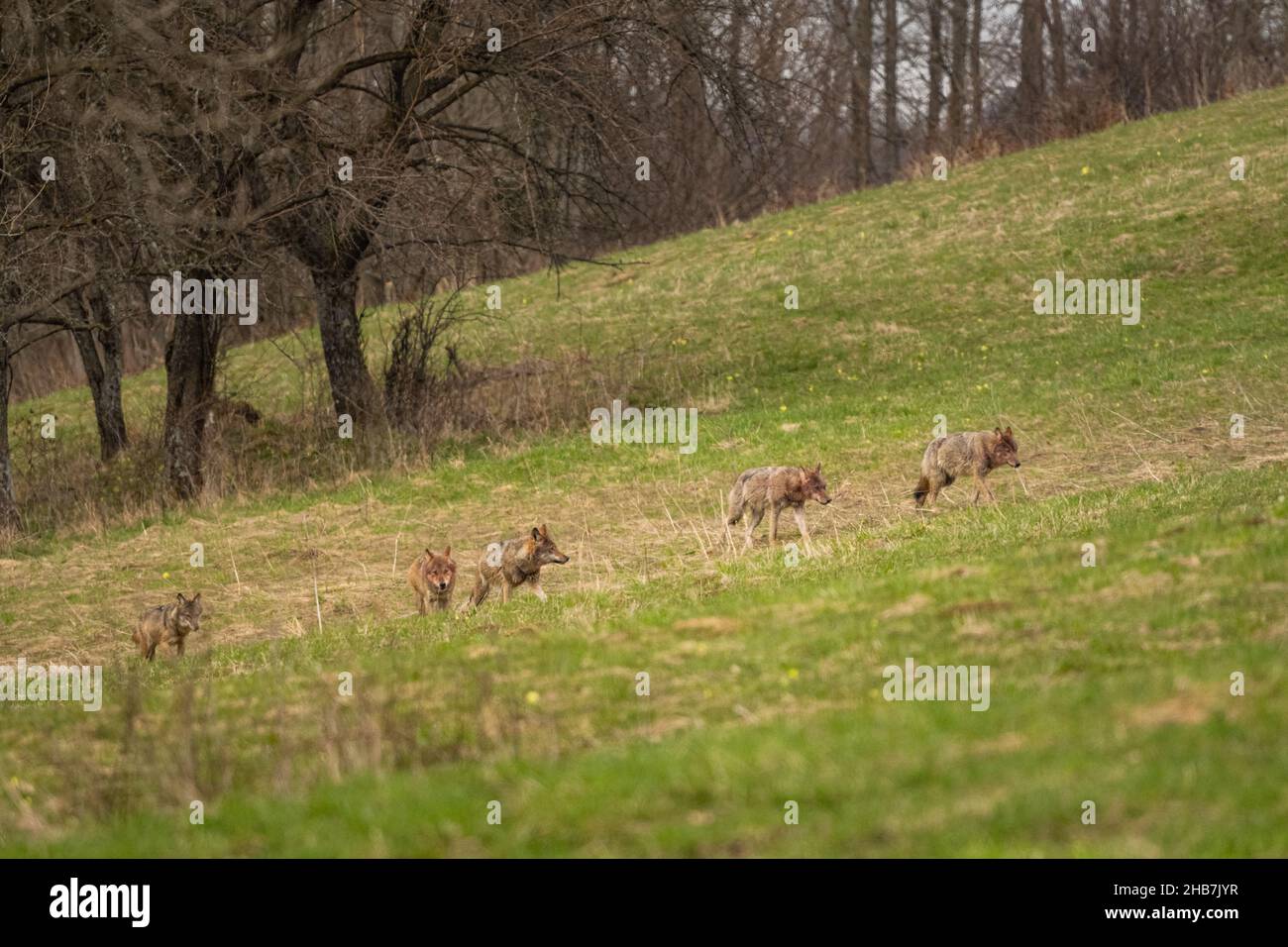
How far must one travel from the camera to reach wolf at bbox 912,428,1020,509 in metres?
18.0

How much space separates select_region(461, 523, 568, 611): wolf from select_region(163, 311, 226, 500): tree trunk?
11.0 metres

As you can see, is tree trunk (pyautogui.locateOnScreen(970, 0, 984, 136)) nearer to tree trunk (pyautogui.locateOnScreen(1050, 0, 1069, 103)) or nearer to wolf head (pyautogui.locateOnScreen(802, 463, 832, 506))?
tree trunk (pyautogui.locateOnScreen(1050, 0, 1069, 103))

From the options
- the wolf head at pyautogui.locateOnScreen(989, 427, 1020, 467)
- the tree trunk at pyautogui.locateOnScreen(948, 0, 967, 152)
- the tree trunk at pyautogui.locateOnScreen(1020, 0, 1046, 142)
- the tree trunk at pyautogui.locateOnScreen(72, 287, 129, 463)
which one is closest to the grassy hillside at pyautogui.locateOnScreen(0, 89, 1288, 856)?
the wolf head at pyautogui.locateOnScreen(989, 427, 1020, 467)

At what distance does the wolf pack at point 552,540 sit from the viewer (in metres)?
15.2

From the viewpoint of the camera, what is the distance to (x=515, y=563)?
15.7m

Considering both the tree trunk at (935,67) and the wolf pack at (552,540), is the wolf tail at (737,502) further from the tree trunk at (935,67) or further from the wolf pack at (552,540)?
the tree trunk at (935,67)

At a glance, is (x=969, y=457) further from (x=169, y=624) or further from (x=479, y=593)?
(x=169, y=624)

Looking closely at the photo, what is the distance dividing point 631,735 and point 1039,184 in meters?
33.0

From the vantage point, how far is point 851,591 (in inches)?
447

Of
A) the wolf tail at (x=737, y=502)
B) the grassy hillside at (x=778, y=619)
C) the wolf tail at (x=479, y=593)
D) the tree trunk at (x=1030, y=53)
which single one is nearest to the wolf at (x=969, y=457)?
the grassy hillside at (x=778, y=619)

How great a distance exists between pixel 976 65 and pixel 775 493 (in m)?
43.1

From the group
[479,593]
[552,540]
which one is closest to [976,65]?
[552,540]

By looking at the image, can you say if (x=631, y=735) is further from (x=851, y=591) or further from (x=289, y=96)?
(x=289, y=96)

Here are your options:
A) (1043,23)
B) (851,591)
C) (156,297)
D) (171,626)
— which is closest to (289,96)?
(156,297)
